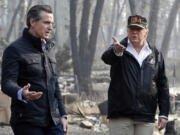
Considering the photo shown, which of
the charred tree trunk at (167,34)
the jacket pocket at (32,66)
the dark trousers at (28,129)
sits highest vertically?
the charred tree trunk at (167,34)

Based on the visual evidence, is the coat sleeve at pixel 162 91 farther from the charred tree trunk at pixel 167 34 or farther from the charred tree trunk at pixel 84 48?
the charred tree trunk at pixel 167 34

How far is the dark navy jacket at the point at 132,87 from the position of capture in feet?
13.4

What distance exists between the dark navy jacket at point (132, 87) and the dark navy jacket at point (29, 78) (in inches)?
28.7

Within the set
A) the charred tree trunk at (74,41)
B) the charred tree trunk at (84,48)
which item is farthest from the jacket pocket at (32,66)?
the charred tree trunk at (74,41)

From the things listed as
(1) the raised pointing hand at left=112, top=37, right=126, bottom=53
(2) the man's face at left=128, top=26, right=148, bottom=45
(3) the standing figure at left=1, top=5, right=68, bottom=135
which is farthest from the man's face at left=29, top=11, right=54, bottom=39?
(2) the man's face at left=128, top=26, right=148, bottom=45

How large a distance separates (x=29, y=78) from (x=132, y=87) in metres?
1.10

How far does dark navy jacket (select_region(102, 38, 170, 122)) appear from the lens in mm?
4078

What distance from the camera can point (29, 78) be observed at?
351cm

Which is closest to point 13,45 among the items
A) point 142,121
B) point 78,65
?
point 142,121

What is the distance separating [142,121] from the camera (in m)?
4.11

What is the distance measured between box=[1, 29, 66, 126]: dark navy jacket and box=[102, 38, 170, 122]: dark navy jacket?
728mm

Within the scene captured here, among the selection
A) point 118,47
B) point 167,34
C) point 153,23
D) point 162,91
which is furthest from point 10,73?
point 167,34

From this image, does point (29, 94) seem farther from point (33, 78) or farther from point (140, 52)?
point (140, 52)

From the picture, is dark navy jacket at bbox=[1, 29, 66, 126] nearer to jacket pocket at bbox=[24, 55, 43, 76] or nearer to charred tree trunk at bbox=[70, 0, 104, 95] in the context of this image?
jacket pocket at bbox=[24, 55, 43, 76]
